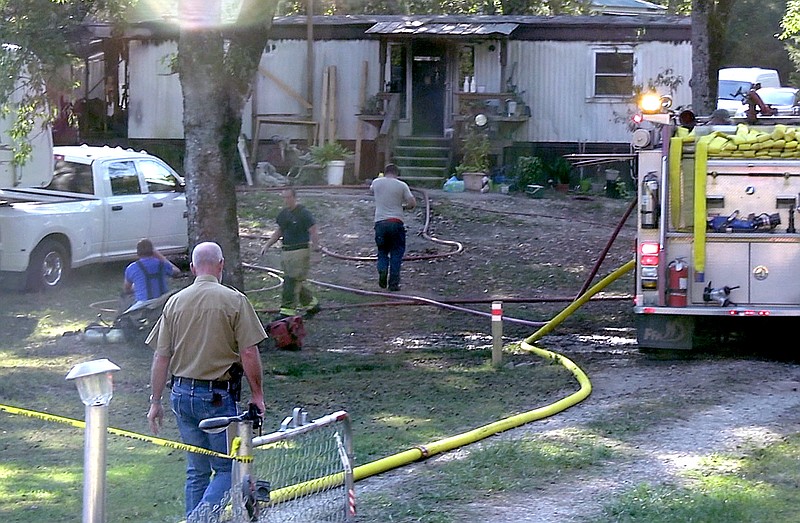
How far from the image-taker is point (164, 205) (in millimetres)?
16562

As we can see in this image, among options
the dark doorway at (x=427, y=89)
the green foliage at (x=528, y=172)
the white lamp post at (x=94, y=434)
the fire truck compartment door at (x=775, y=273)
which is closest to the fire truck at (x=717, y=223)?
the fire truck compartment door at (x=775, y=273)

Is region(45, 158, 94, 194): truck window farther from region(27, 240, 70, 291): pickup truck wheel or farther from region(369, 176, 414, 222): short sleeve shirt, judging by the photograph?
region(369, 176, 414, 222): short sleeve shirt

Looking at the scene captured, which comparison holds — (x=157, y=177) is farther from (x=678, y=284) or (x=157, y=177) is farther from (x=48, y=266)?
(x=678, y=284)

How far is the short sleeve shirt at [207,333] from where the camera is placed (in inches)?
232

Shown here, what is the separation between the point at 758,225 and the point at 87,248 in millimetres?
8894

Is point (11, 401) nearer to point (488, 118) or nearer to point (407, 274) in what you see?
point (407, 274)

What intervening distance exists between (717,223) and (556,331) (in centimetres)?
320

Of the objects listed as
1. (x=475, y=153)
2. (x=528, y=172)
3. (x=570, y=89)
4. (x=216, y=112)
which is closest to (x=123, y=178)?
(x=216, y=112)

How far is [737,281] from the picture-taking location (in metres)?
10.4

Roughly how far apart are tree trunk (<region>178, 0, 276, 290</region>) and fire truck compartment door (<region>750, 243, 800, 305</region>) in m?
5.04

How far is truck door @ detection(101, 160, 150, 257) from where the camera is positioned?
15766 mm

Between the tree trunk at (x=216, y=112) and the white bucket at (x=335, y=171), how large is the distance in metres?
12.9

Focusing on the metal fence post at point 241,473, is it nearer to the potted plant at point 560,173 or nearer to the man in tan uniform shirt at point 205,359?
the man in tan uniform shirt at point 205,359

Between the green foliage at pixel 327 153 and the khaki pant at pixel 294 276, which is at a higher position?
the green foliage at pixel 327 153
